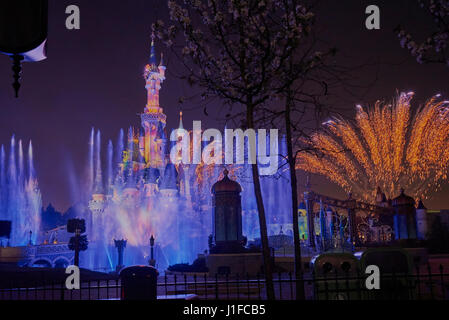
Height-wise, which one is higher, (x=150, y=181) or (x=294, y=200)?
(x=150, y=181)

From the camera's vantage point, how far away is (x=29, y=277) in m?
24.0

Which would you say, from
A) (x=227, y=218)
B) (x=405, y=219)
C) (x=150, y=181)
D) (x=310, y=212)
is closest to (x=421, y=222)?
(x=405, y=219)

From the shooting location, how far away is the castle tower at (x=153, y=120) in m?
92.2

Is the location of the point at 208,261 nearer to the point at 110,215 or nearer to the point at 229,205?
the point at 229,205

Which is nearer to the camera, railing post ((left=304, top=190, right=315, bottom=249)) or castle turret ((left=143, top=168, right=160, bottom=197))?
railing post ((left=304, top=190, right=315, bottom=249))

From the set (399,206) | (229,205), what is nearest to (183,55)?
(229,205)

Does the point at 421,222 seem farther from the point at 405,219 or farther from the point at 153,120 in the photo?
the point at 153,120

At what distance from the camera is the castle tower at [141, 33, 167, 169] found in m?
92.2

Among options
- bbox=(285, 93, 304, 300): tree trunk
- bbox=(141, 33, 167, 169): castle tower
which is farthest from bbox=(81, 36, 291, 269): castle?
bbox=(285, 93, 304, 300): tree trunk

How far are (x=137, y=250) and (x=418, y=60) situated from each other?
46098 millimetres

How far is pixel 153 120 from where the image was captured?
9338 centimetres

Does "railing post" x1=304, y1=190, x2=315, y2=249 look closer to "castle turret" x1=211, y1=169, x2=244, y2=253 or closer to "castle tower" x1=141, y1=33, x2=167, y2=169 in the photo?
"castle turret" x1=211, y1=169, x2=244, y2=253

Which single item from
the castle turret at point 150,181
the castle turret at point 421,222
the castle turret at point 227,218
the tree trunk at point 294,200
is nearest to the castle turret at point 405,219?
the castle turret at point 421,222
